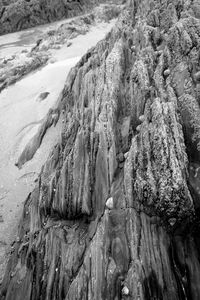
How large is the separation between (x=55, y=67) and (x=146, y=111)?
1728 cm

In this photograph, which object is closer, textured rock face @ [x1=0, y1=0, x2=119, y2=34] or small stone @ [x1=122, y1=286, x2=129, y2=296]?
small stone @ [x1=122, y1=286, x2=129, y2=296]

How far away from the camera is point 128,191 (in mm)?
7172

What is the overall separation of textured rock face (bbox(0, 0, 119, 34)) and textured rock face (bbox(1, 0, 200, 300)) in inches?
1577

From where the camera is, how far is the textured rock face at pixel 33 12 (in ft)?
146

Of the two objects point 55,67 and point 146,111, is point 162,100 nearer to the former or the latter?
point 146,111

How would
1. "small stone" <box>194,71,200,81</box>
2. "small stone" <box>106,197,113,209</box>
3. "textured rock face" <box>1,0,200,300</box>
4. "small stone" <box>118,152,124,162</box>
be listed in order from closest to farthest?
"textured rock face" <box>1,0,200,300</box> < "small stone" <box>106,197,113,209</box> < "small stone" <box>194,71,200,81</box> < "small stone" <box>118,152,124,162</box>

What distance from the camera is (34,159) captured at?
13.7 meters

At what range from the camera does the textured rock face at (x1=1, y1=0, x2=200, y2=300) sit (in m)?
6.32

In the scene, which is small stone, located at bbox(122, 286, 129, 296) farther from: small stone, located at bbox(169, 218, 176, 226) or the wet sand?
the wet sand

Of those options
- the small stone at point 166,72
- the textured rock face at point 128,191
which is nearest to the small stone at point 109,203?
the textured rock face at point 128,191

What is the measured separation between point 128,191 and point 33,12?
4787 cm

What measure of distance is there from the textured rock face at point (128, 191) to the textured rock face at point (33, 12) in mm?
40049

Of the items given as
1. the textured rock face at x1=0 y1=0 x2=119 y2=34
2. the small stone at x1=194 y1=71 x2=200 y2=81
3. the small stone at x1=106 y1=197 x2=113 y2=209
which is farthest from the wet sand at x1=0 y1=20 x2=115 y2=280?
the textured rock face at x1=0 y1=0 x2=119 y2=34

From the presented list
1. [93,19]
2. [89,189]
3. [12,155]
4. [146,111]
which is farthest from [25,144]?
[93,19]
